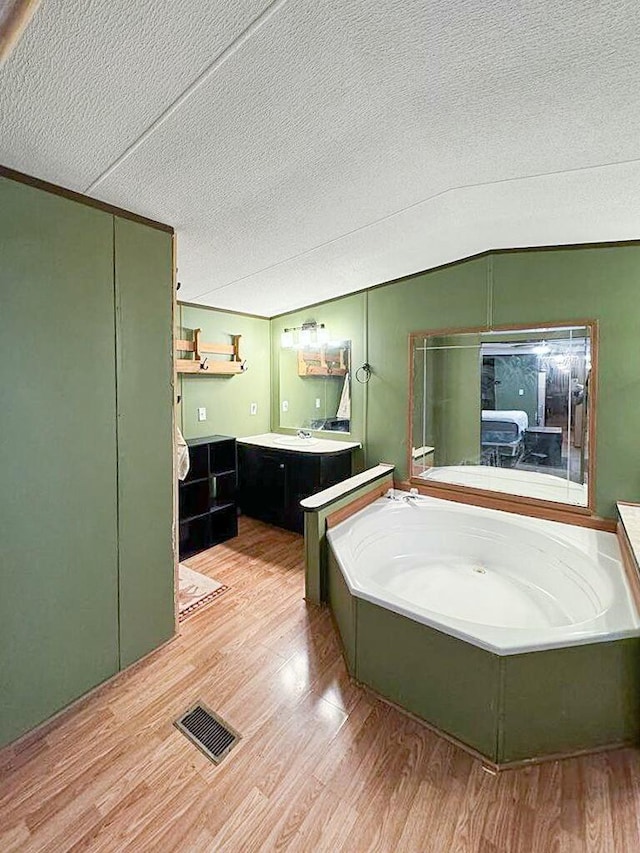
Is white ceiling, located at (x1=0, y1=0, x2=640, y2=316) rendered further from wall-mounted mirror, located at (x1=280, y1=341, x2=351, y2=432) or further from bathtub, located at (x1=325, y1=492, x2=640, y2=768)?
bathtub, located at (x1=325, y1=492, x2=640, y2=768)

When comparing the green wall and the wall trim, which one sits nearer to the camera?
the wall trim

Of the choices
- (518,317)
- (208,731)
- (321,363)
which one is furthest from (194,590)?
(518,317)

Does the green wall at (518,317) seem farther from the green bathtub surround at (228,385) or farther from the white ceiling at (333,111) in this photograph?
the green bathtub surround at (228,385)

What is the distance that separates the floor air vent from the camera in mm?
1525

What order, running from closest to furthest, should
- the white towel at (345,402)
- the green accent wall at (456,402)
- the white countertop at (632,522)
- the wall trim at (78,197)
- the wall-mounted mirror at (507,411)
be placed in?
the wall trim at (78,197) < the white countertop at (632,522) < the wall-mounted mirror at (507,411) < the green accent wall at (456,402) < the white towel at (345,402)

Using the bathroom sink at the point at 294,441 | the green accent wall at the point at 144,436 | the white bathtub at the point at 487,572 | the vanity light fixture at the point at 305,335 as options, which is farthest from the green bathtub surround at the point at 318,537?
the vanity light fixture at the point at 305,335

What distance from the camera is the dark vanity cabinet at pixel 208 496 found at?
325 cm

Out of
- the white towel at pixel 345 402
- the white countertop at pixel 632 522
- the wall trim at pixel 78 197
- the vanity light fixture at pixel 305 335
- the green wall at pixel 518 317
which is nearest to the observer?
the wall trim at pixel 78 197

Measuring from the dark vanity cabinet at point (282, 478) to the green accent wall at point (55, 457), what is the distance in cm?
181

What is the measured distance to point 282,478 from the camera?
12.0 ft

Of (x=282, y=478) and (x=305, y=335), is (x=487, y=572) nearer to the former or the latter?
(x=282, y=478)

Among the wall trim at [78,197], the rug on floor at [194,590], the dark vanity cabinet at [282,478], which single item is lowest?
the rug on floor at [194,590]

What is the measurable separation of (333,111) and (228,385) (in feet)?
9.69

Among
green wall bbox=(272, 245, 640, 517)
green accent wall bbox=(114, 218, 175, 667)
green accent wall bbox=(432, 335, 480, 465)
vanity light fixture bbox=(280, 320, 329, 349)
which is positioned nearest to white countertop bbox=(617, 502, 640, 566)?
green wall bbox=(272, 245, 640, 517)
